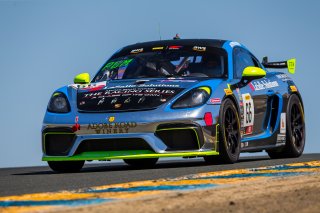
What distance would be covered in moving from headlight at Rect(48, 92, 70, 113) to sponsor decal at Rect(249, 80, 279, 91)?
7.71ft

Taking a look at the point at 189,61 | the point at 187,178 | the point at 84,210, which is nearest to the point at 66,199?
the point at 84,210

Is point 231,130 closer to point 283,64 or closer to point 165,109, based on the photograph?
point 165,109

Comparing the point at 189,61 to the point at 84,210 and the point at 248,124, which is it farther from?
the point at 84,210

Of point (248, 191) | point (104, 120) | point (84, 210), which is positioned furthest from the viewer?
point (104, 120)

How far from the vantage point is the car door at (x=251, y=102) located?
10406 millimetres

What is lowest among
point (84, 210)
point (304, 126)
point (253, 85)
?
point (304, 126)

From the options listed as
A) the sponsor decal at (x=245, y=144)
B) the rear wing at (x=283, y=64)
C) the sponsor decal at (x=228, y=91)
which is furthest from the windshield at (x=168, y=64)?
the rear wing at (x=283, y=64)

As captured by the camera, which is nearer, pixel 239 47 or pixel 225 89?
pixel 225 89

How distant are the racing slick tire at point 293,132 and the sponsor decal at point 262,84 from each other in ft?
1.28

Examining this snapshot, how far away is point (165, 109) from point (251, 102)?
171 centimetres

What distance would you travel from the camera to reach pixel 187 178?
718 cm

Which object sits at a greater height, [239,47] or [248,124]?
[239,47]

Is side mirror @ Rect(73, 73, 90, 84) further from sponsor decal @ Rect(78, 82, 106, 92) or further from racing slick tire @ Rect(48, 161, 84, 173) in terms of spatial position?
racing slick tire @ Rect(48, 161, 84, 173)

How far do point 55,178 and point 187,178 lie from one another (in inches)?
65.2
